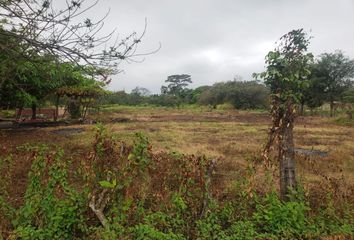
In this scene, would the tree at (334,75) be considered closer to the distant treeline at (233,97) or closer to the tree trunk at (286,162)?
the distant treeline at (233,97)

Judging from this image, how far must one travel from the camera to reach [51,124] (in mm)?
21828

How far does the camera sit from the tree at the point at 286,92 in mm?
5426

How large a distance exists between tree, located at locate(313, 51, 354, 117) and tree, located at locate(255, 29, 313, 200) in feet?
114

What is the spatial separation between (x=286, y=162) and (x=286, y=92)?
3.57ft

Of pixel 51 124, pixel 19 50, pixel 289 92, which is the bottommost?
pixel 51 124

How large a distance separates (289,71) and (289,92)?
1.23 ft

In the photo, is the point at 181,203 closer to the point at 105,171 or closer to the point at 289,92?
the point at 105,171

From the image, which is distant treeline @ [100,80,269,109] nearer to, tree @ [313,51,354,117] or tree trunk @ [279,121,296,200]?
tree @ [313,51,354,117]

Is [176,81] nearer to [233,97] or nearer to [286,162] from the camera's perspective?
[233,97]

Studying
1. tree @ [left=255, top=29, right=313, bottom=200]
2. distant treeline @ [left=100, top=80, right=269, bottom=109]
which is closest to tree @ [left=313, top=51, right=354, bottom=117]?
distant treeline @ [left=100, top=80, right=269, bottom=109]

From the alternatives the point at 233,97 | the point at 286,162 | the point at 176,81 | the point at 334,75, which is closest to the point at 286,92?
the point at 286,162

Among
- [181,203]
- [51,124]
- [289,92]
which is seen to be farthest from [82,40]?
[51,124]

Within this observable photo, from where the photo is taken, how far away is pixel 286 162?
542 cm

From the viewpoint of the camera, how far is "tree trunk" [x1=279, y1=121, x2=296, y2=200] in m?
5.35
